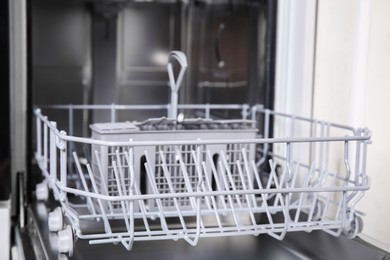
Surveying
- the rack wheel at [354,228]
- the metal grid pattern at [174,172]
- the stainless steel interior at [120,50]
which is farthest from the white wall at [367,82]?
the stainless steel interior at [120,50]

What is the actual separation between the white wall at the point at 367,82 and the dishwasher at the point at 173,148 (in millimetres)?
45

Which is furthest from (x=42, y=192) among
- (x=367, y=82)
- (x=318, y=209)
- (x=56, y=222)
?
(x=367, y=82)

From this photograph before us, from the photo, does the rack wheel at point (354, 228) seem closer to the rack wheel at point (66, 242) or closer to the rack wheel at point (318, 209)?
the rack wheel at point (318, 209)

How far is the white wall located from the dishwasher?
45 mm

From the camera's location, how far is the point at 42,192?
128 centimetres

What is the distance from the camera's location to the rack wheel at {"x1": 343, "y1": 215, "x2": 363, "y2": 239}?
41.5 inches

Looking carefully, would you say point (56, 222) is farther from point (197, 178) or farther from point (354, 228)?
point (354, 228)

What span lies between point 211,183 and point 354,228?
0.98ft

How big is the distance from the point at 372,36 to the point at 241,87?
44 cm

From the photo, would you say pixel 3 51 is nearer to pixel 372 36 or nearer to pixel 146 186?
pixel 146 186

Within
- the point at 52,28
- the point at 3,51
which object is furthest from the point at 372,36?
the point at 52,28

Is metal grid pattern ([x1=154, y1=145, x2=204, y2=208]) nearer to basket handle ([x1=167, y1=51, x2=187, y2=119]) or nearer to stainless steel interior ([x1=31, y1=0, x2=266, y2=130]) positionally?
basket handle ([x1=167, y1=51, x2=187, y2=119])

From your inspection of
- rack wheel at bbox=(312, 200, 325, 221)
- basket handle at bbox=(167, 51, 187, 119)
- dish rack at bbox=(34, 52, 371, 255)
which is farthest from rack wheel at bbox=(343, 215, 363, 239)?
basket handle at bbox=(167, 51, 187, 119)

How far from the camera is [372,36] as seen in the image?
115 cm
